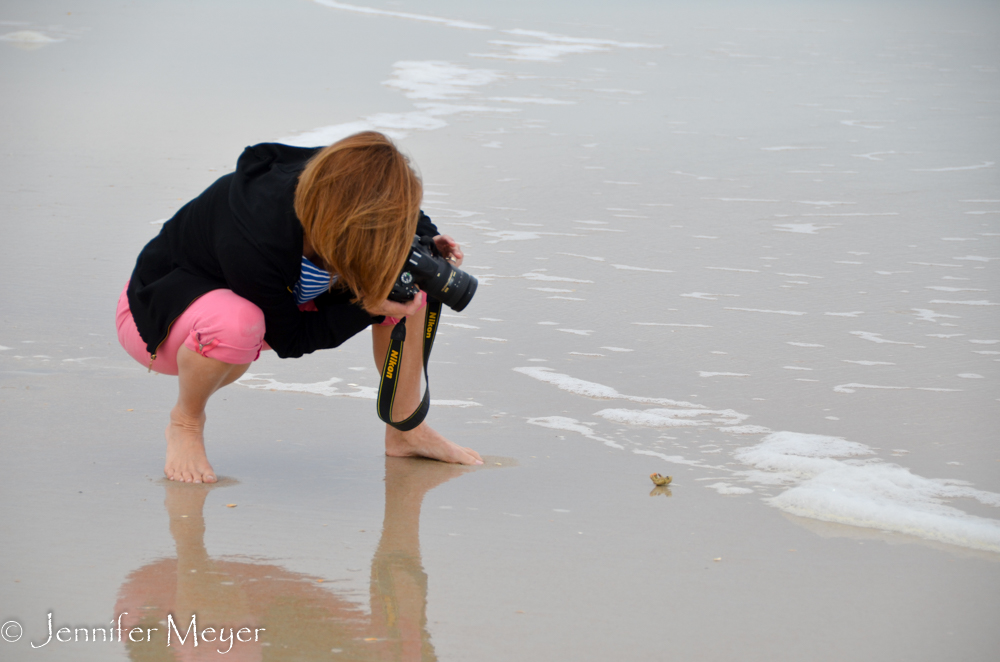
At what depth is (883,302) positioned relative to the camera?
390cm

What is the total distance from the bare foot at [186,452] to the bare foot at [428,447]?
450 millimetres

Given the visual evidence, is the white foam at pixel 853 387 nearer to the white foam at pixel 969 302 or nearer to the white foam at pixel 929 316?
the white foam at pixel 929 316

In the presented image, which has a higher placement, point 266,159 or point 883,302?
point 266,159

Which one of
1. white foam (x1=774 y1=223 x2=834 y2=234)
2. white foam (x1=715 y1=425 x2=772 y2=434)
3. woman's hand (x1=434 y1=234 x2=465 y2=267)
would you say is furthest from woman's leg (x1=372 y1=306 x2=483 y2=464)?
white foam (x1=774 y1=223 x2=834 y2=234)

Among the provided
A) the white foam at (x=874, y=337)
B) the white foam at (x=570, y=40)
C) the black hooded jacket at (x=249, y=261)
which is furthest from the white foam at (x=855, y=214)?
the white foam at (x=570, y=40)

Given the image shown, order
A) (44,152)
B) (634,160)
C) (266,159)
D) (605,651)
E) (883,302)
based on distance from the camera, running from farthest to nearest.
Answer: (634,160) → (44,152) → (883,302) → (266,159) → (605,651)

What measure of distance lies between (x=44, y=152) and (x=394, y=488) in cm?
465

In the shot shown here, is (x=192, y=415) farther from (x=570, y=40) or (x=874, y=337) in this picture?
(x=570, y=40)

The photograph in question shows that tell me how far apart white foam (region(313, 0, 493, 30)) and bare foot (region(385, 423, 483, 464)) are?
46.5 feet

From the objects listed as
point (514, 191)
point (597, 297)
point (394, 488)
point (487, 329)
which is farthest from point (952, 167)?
point (394, 488)

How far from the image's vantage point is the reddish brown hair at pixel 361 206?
6.82ft

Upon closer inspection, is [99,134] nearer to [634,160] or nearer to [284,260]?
[634,160]

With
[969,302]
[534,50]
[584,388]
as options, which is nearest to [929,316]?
[969,302]

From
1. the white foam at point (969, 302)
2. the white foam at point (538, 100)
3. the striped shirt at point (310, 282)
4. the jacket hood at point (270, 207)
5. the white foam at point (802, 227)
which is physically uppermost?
the jacket hood at point (270, 207)
